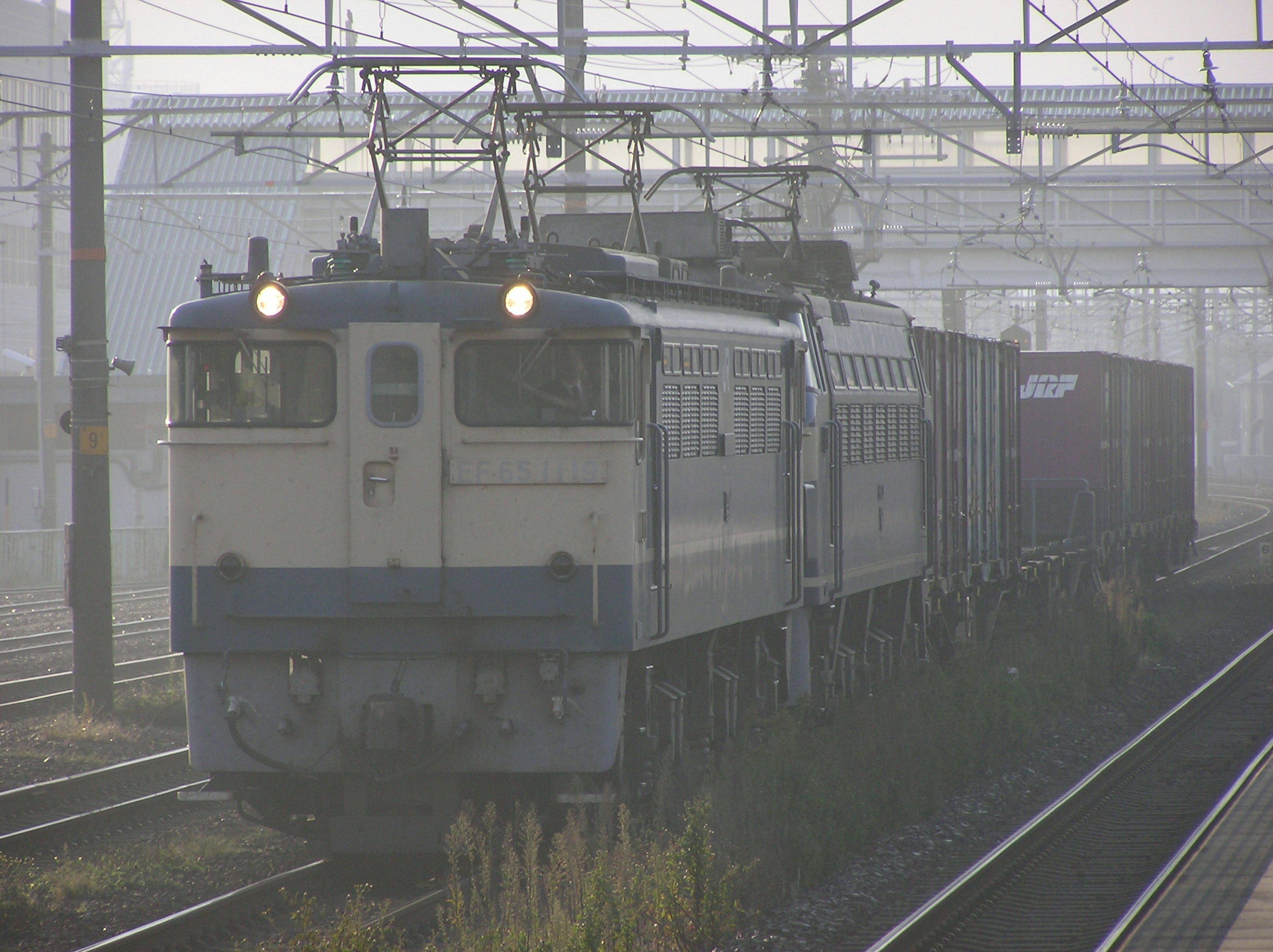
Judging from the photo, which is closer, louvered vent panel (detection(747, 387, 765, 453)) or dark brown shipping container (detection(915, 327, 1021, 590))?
louvered vent panel (detection(747, 387, 765, 453))

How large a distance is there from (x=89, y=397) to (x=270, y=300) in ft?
17.8

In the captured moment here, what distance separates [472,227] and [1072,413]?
15830mm

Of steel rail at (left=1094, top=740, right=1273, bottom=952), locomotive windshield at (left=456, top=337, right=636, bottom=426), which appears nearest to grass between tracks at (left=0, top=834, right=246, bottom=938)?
locomotive windshield at (left=456, top=337, right=636, bottom=426)

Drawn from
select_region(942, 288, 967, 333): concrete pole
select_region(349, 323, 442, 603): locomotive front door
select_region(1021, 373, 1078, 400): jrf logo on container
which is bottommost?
select_region(349, 323, 442, 603): locomotive front door

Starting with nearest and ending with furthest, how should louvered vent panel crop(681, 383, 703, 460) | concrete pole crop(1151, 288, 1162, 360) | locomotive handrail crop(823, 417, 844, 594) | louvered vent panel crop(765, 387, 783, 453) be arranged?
louvered vent panel crop(681, 383, 703, 460), louvered vent panel crop(765, 387, 783, 453), locomotive handrail crop(823, 417, 844, 594), concrete pole crop(1151, 288, 1162, 360)

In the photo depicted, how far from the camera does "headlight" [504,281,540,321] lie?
8.73m

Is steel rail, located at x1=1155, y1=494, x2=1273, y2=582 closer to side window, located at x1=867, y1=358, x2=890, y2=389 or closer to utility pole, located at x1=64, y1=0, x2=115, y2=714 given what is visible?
side window, located at x1=867, y1=358, x2=890, y2=389

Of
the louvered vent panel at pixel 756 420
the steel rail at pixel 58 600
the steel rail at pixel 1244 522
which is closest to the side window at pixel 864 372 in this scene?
the louvered vent panel at pixel 756 420

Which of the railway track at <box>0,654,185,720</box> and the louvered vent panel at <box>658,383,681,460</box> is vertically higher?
the louvered vent panel at <box>658,383,681,460</box>

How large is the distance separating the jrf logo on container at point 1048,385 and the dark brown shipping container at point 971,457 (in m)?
3.26

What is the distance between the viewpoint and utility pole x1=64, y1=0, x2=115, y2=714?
13711 mm

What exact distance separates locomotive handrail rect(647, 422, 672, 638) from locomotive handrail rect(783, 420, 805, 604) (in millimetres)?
2488

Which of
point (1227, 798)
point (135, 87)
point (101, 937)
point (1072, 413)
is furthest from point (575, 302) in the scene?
point (135, 87)

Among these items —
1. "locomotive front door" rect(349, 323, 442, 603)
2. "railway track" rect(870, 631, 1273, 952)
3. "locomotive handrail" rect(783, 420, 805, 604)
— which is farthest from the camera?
"locomotive handrail" rect(783, 420, 805, 604)
